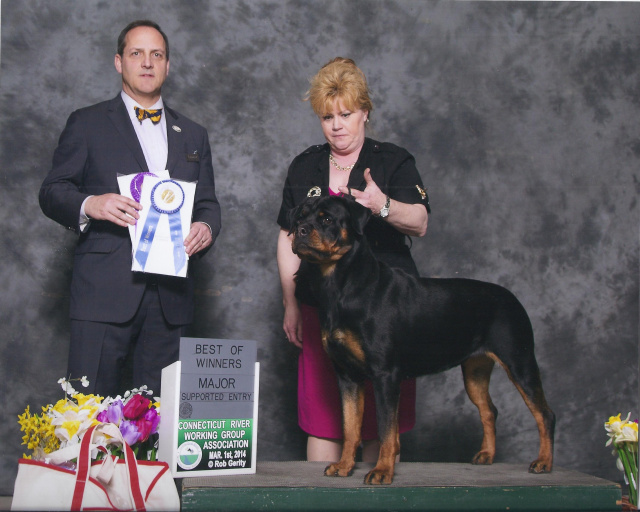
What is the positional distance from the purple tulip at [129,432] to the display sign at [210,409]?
0.31ft

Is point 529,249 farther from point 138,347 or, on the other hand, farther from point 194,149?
point 138,347

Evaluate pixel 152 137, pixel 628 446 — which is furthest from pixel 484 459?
pixel 152 137

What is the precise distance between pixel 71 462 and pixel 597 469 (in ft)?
8.29

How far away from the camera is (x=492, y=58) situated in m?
3.43

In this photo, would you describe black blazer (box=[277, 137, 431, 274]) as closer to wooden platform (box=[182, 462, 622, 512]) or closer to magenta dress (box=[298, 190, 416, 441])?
magenta dress (box=[298, 190, 416, 441])

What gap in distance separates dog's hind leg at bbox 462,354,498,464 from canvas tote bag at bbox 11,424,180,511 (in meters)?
→ 1.19

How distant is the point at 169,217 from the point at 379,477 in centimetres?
120

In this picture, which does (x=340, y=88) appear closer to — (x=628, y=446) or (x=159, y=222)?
(x=159, y=222)

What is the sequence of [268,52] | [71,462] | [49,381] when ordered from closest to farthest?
[71,462], [49,381], [268,52]

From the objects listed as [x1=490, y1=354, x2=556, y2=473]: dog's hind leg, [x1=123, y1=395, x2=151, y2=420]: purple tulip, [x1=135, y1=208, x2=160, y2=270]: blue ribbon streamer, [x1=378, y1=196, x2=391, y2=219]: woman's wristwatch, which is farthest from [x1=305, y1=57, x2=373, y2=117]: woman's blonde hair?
[x1=123, y1=395, x2=151, y2=420]: purple tulip

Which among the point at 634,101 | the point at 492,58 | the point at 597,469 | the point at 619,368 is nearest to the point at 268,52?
the point at 492,58

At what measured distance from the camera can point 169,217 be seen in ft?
8.61

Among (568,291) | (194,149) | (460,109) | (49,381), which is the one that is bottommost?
(49,381)

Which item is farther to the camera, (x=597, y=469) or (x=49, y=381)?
(x=597, y=469)
